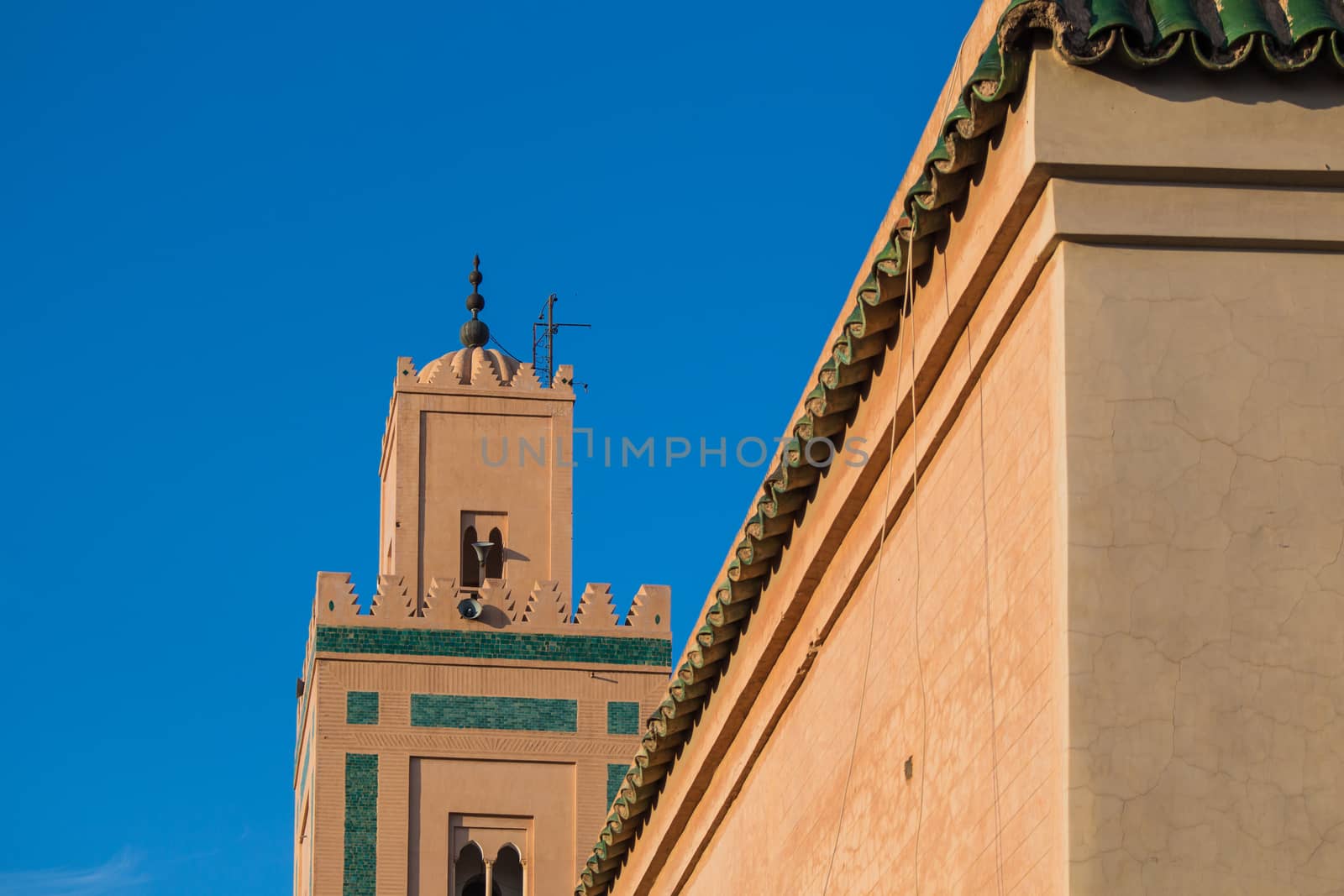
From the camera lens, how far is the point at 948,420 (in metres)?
6.82

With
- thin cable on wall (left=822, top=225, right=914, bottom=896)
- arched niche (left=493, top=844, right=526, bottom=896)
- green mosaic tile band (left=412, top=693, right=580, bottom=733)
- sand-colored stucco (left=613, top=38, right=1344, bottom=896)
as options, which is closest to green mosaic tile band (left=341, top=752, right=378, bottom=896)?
green mosaic tile band (left=412, top=693, right=580, bottom=733)

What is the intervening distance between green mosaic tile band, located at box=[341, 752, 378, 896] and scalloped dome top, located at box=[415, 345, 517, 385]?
3.68 meters

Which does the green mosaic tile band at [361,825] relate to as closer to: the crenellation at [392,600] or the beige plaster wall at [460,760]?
the beige plaster wall at [460,760]

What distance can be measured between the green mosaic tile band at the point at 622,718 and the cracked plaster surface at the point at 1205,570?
16.8 metres

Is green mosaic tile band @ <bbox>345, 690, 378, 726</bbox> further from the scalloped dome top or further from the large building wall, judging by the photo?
the large building wall

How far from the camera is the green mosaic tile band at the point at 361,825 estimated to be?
2183cm

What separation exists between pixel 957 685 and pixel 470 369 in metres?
17.7

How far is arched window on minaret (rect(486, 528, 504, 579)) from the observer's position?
906 inches

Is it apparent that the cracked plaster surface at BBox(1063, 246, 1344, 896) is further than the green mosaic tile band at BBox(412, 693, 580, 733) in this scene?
No

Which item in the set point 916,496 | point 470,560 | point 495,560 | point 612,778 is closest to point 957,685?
point 916,496

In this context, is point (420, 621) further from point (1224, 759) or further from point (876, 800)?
point (1224, 759)

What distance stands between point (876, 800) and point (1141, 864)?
6.88 feet

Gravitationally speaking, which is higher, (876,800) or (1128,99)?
(1128,99)

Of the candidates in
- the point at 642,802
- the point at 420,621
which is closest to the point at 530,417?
the point at 420,621
